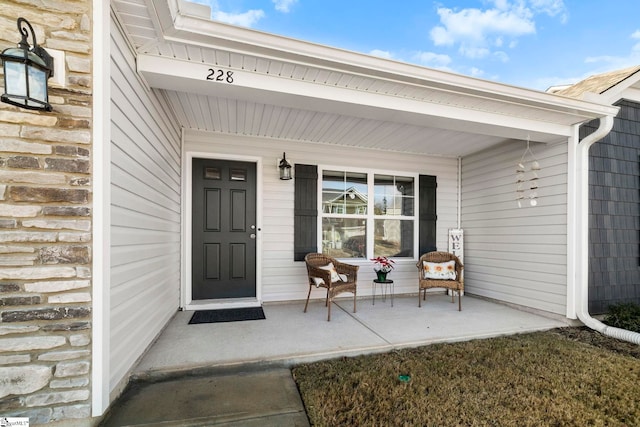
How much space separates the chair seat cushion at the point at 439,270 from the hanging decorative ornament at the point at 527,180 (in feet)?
3.90

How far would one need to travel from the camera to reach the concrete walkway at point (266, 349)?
1688 mm

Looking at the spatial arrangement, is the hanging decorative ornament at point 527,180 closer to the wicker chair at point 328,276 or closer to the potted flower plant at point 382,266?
the potted flower plant at point 382,266

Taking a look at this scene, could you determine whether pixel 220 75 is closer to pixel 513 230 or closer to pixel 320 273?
pixel 320 273

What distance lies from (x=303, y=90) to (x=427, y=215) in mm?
3187

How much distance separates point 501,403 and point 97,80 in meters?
3.07

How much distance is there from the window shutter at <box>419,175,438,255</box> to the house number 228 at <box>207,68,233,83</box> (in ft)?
11.4

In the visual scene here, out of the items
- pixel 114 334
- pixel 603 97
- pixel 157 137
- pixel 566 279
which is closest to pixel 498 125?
pixel 603 97

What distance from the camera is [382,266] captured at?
4281 millimetres

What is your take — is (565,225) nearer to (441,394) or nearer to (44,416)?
(441,394)

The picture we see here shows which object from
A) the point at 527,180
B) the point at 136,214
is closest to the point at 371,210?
the point at 527,180

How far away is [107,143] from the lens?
1.59 m

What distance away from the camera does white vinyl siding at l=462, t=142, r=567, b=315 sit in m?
3.44

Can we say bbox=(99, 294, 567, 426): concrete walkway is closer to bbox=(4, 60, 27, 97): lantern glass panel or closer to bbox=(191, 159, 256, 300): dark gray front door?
bbox=(191, 159, 256, 300): dark gray front door

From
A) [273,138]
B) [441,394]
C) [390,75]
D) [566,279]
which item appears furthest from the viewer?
[273,138]
